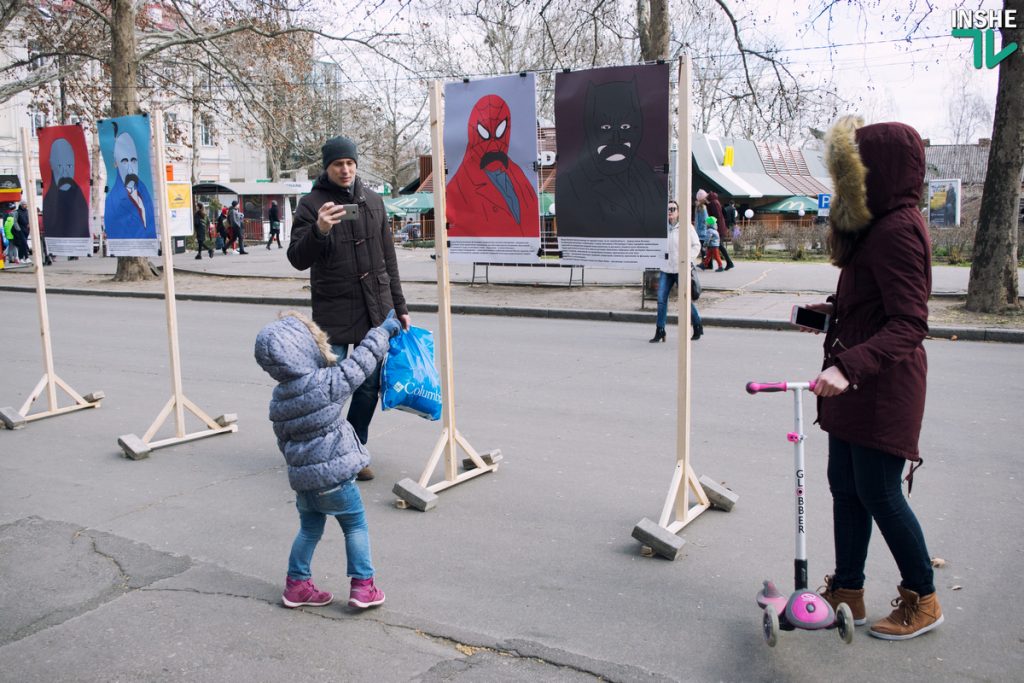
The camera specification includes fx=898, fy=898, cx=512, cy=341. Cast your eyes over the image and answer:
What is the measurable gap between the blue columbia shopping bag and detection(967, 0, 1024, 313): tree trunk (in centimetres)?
1020

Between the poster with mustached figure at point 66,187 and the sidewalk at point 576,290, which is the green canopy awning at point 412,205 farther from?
the poster with mustached figure at point 66,187

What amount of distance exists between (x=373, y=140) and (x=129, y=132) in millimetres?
49117

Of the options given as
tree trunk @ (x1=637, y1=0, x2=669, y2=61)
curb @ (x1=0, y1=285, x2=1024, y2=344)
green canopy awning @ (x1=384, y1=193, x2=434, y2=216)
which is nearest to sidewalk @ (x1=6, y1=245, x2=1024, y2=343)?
curb @ (x1=0, y1=285, x2=1024, y2=344)

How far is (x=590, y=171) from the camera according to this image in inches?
Result: 194

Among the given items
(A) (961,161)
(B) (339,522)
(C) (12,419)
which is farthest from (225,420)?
(A) (961,161)

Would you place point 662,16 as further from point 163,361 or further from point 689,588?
point 689,588

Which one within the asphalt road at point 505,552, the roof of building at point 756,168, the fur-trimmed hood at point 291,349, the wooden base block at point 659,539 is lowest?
the asphalt road at point 505,552

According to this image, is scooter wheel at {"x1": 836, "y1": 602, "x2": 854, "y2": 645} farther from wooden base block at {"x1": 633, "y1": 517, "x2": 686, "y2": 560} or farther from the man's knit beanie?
the man's knit beanie

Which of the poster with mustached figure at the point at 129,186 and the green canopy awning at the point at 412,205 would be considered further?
the green canopy awning at the point at 412,205

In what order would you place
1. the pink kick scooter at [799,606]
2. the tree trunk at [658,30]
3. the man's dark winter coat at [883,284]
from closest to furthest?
the man's dark winter coat at [883,284] < the pink kick scooter at [799,606] < the tree trunk at [658,30]

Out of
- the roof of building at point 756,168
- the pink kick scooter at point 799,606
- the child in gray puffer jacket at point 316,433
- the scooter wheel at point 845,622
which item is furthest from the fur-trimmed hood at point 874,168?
the roof of building at point 756,168

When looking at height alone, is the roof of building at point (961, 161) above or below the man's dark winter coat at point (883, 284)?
above

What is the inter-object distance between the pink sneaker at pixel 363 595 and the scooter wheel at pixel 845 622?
1885mm

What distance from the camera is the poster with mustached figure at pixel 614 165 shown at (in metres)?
4.65
